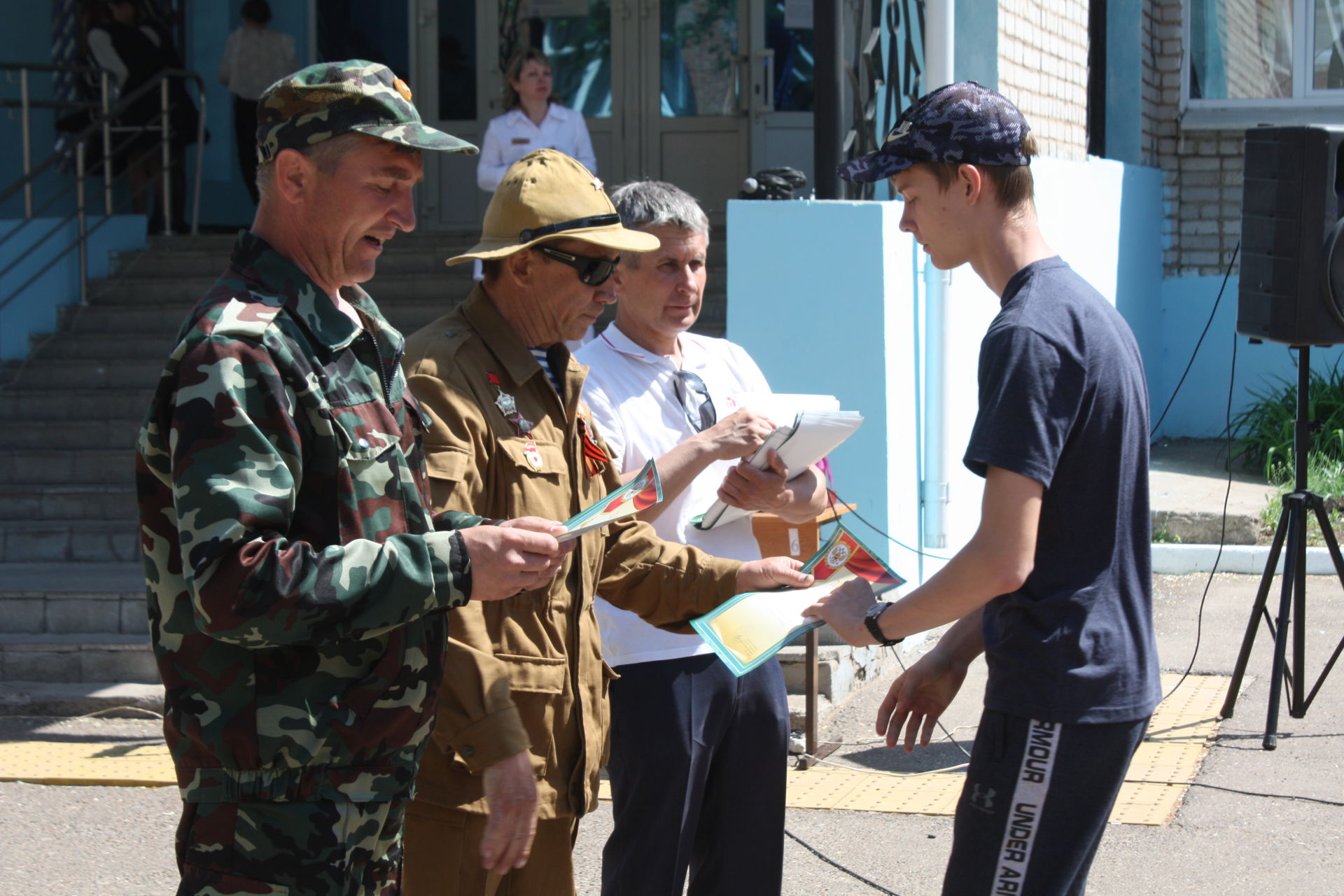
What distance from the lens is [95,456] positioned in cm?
823

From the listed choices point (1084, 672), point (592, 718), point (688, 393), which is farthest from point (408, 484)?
point (688, 393)

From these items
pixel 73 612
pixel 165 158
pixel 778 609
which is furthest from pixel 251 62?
pixel 778 609

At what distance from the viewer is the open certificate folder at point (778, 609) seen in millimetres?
2654

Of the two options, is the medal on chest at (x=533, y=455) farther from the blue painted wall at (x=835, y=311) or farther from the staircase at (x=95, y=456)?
the staircase at (x=95, y=456)

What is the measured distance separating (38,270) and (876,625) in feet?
27.9

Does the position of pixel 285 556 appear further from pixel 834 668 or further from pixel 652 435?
pixel 834 668

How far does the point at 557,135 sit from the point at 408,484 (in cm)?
692

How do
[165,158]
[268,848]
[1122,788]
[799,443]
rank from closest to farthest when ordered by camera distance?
[268,848]
[799,443]
[1122,788]
[165,158]

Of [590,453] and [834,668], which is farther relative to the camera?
[834,668]

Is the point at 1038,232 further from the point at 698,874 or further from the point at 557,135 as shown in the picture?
the point at 557,135

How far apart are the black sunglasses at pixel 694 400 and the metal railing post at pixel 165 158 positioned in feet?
25.8

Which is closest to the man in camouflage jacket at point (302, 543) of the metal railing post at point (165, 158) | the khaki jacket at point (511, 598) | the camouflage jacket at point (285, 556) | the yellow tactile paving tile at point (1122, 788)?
the camouflage jacket at point (285, 556)

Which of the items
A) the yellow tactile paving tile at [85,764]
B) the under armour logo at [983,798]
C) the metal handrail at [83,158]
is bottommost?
the yellow tactile paving tile at [85,764]

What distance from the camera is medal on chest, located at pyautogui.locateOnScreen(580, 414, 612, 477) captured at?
9.73 ft
